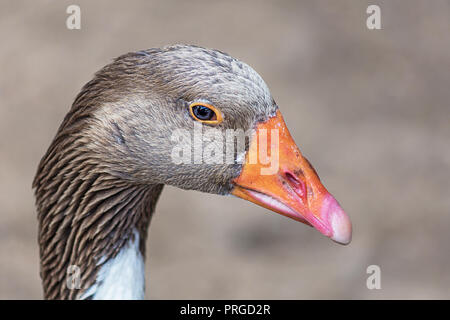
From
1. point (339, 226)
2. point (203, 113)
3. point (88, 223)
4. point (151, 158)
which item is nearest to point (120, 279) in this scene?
point (88, 223)

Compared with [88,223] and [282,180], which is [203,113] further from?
[88,223]

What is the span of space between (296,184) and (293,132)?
4125 millimetres

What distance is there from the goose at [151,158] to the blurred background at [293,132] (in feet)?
10.2

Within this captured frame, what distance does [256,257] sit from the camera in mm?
6449

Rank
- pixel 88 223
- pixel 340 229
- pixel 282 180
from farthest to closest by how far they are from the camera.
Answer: pixel 88 223, pixel 282 180, pixel 340 229

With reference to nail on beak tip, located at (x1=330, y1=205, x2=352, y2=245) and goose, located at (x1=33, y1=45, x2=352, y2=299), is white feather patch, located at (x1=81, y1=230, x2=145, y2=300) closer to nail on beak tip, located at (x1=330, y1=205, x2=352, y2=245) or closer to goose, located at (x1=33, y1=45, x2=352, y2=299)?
goose, located at (x1=33, y1=45, x2=352, y2=299)

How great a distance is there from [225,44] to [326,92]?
131 centimetres

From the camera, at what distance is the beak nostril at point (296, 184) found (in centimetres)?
288

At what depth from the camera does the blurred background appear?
6355 millimetres

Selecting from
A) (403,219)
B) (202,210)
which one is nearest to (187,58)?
(202,210)

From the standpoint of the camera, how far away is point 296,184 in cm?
289

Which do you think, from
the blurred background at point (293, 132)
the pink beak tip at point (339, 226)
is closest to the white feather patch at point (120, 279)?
the pink beak tip at point (339, 226)

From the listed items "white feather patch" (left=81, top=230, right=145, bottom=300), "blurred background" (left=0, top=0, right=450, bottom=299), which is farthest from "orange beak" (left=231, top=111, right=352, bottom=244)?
"blurred background" (left=0, top=0, right=450, bottom=299)
